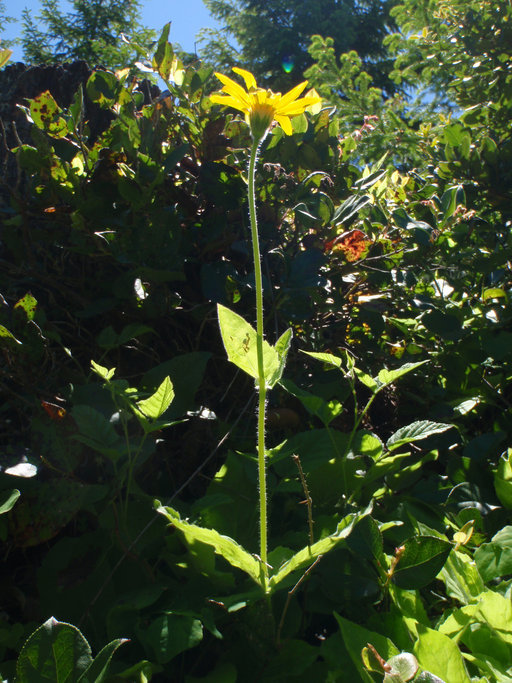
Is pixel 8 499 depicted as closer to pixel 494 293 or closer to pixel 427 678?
pixel 427 678

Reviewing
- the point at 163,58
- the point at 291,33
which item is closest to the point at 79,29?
the point at 291,33

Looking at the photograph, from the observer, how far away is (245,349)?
84 cm

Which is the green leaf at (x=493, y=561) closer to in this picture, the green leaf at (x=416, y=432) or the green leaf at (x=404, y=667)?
the green leaf at (x=416, y=432)

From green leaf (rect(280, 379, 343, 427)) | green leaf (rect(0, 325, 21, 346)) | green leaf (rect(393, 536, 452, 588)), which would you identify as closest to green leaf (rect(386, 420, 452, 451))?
green leaf (rect(280, 379, 343, 427))

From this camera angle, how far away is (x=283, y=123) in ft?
2.93

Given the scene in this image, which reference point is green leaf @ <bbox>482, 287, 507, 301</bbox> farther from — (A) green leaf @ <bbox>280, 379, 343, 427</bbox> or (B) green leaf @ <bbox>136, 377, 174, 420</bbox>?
(B) green leaf @ <bbox>136, 377, 174, 420</bbox>

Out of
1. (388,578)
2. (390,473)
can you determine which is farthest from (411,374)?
(388,578)

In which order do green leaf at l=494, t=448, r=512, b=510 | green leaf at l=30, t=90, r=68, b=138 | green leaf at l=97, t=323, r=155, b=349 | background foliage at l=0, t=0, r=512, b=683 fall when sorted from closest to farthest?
1. background foliage at l=0, t=0, r=512, b=683
2. green leaf at l=494, t=448, r=512, b=510
3. green leaf at l=97, t=323, r=155, b=349
4. green leaf at l=30, t=90, r=68, b=138

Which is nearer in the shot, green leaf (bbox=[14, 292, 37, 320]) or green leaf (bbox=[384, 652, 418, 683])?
green leaf (bbox=[384, 652, 418, 683])

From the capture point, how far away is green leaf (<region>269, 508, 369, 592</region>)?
750 mm

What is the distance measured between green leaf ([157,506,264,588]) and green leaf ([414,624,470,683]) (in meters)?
0.23

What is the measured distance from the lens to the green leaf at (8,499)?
2.83 feet

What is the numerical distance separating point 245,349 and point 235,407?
0.57m

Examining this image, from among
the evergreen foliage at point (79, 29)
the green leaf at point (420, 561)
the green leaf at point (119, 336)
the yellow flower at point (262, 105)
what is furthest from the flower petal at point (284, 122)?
the evergreen foliage at point (79, 29)
